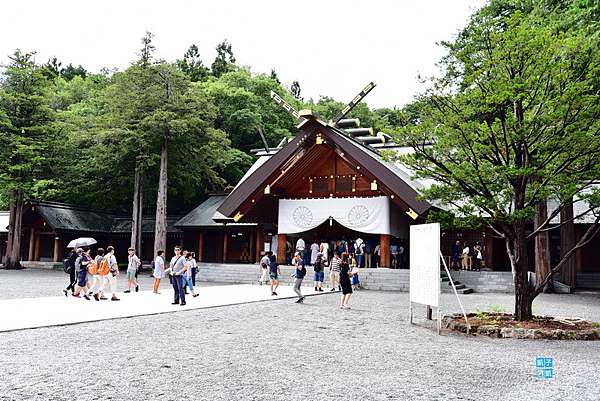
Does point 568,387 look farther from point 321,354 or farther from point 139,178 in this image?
point 139,178

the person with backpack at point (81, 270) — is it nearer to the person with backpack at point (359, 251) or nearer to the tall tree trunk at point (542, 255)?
the person with backpack at point (359, 251)

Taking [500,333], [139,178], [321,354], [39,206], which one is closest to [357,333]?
[321,354]

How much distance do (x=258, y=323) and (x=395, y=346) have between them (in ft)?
10.1

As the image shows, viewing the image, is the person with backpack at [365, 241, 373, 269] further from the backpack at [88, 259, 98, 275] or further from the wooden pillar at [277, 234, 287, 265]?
the backpack at [88, 259, 98, 275]

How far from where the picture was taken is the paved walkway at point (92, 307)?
9500mm

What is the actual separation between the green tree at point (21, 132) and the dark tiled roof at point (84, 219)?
1.61 metres

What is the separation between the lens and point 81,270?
1355 centimetres

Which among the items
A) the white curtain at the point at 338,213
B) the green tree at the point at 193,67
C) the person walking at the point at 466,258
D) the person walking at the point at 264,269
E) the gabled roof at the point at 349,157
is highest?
the green tree at the point at 193,67

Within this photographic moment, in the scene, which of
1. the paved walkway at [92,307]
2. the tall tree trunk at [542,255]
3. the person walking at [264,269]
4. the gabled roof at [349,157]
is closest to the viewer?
the paved walkway at [92,307]

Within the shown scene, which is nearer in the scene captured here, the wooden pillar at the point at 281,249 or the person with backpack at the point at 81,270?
the person with backpack at the point at 81,270

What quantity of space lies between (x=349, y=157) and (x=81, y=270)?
12.1 meters

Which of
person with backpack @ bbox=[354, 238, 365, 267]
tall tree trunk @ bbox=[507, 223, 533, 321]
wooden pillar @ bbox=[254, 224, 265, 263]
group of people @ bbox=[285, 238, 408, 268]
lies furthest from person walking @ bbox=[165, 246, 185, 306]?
wooden pillar @ bbox=[254, 224, 265, 263]

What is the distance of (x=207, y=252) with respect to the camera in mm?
32344

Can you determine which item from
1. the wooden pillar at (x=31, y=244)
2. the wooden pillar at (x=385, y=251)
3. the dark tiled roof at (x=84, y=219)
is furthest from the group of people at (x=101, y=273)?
the wooden pillar at (x=31, y=244)
